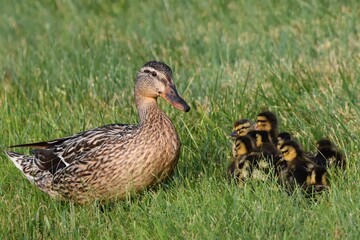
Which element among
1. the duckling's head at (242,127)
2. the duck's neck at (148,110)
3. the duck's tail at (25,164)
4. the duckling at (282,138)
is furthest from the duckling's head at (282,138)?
the duck's tail at (25,164)

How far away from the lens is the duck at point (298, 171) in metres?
5.73

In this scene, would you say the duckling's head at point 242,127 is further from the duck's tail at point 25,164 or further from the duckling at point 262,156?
the duck's tail at point 25,164

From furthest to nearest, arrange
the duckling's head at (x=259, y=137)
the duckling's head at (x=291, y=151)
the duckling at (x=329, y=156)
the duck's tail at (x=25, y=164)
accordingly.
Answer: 1. the duck's tail at (x=25, y=164)
2. the duckling's head at (x=259, y=137)
3. the duckling at (x=329, y=156)
4. the duckling's head at (x=291, y=151)

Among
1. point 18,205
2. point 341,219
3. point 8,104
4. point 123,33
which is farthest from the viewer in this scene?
point 123,33

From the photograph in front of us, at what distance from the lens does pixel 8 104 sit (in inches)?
310

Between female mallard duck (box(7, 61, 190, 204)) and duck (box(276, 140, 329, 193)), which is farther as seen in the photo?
female mallard duck (box(7, 61, 190, 204))

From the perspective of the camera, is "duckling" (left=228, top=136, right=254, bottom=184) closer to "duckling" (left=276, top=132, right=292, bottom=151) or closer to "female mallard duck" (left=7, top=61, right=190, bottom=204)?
"duckling" (left=276, top=132, right=292, bottom=151)

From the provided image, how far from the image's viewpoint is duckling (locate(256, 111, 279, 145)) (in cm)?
638

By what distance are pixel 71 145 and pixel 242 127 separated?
110 cm

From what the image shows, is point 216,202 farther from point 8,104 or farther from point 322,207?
point 8,104

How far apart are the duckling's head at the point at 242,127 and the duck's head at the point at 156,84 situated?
525 millimetres

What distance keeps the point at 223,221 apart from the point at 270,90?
2432 mm

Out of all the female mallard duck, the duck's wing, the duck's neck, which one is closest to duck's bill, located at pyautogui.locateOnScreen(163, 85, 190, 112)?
the female mallard duck

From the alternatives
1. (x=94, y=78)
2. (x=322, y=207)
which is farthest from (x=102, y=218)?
(x=94, y=78)
